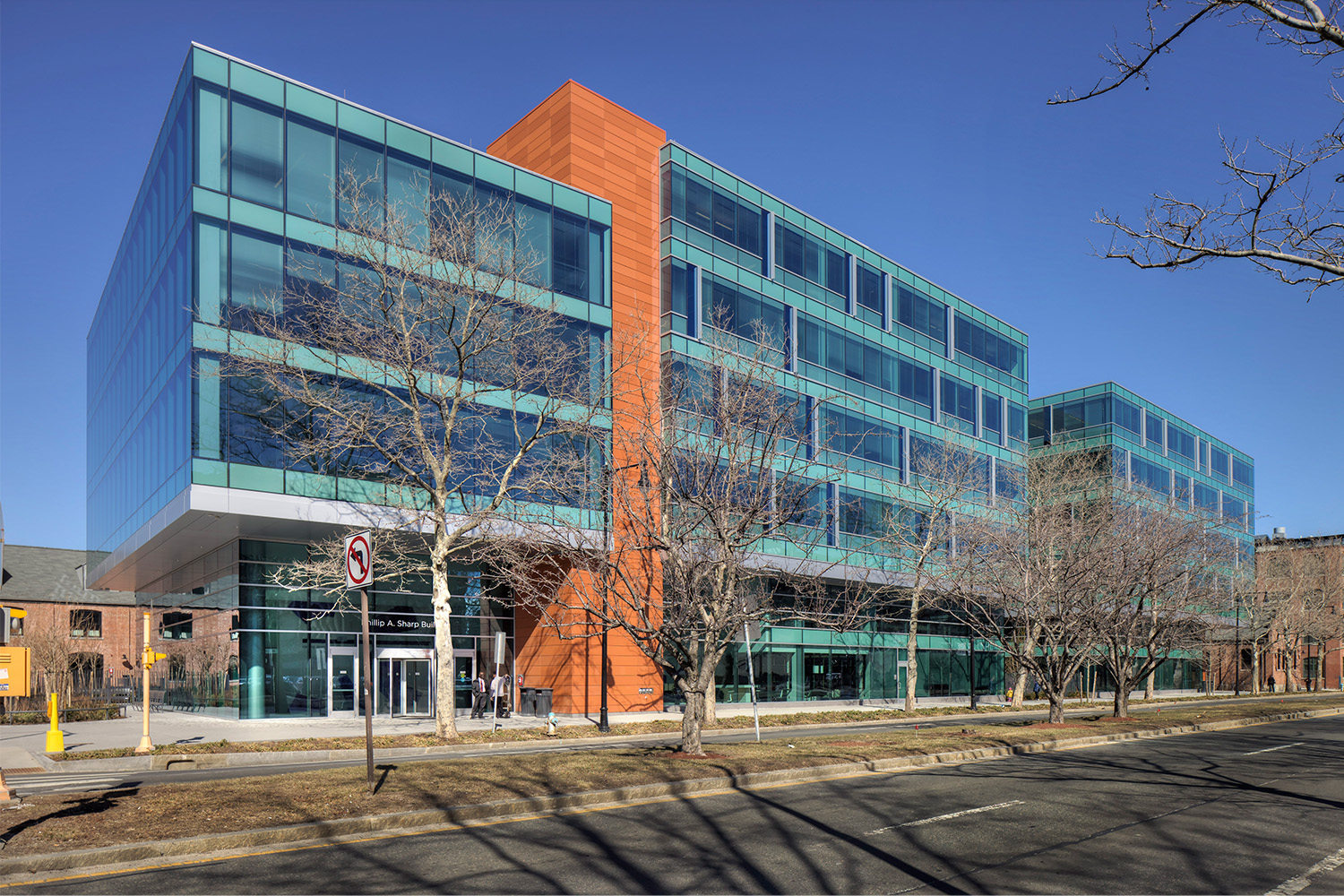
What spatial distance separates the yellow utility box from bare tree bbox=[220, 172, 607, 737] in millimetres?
10168

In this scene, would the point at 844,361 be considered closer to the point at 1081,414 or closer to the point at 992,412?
the point at 992,412

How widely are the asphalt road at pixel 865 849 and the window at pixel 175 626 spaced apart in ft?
99.3

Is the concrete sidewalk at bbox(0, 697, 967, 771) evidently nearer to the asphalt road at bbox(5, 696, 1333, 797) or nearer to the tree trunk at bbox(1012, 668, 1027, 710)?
the asphalt road at bbox(5, 696, 1333, 797)

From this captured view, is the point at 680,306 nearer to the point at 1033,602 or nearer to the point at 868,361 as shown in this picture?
the point at 868,361

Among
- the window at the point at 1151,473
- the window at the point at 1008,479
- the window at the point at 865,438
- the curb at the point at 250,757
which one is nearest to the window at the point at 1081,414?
the window at the point at 1151,473

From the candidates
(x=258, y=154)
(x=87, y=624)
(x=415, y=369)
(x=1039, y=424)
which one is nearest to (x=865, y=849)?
(x=415, y=369)

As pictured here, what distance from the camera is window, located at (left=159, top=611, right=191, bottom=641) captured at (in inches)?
1422

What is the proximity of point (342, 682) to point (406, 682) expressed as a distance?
2.22 meters

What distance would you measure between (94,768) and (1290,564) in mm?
80860

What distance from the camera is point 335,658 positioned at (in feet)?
103

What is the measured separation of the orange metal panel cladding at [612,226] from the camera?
1345 inches

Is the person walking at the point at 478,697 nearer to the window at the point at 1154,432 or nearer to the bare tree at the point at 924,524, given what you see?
the bare tree at the point at 924,524

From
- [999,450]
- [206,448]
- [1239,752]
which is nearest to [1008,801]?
[1239,752]

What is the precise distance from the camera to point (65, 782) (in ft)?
48.2
